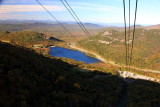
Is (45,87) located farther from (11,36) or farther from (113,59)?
(11,36)

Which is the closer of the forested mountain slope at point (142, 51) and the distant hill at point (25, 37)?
the forested mountain slope at point (142, 51)

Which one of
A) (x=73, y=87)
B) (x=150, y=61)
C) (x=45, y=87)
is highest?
(x=45, y=87)

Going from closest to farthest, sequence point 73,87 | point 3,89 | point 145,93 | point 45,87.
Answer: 1. point 3,89
2. point 45,87
3. point 73,87
4. point 145,93

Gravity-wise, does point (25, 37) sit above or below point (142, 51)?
above

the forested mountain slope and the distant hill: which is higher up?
the distant hill

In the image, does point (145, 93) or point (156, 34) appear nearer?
point (145, 93)

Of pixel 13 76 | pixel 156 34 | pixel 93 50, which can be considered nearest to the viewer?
pixel 13 76

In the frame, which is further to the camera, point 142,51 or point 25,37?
point 25,37

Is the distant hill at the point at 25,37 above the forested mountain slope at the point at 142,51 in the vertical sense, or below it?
above

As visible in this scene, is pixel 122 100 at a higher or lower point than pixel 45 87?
lower

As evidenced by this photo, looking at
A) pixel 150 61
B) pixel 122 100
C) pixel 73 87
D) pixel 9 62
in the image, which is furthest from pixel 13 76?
pixel 150 61

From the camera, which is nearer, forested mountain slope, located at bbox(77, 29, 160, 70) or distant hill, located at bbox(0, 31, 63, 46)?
forested mountain slope, located at bbox(77, 29, 160, 70)
